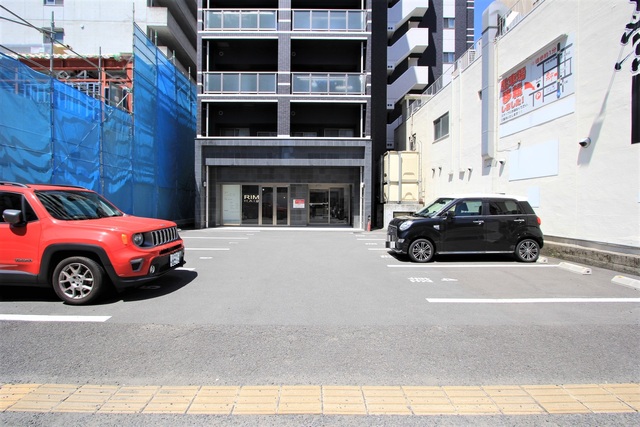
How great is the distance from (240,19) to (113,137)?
32.7ft

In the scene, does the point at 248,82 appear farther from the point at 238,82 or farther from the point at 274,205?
the point at 274,205

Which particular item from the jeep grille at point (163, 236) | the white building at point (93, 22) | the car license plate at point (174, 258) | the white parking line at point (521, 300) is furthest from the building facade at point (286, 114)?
the white parking line at point (521, 300)

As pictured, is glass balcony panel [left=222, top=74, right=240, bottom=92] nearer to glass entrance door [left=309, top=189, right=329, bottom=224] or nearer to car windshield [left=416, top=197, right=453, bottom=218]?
glass entrance door [left=309, top=189, right=329, bottom=224]

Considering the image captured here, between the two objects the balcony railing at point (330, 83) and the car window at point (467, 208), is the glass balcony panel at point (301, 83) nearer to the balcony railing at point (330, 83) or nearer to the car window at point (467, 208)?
the balcony railing at point (330, 83)

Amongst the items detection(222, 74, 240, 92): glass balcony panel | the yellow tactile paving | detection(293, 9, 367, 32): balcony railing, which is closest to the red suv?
the yellow tactile paving

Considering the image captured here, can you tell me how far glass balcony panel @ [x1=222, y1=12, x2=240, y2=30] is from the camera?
1959cm

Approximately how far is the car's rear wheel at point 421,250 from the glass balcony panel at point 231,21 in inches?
660

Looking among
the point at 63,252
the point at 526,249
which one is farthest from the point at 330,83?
the point at 63,252

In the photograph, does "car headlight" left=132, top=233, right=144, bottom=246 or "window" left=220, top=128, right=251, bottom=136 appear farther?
"window" left=220, top=128, right=251, bottom=136

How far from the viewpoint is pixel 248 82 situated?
19594mm

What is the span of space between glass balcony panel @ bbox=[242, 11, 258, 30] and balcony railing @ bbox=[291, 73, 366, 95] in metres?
3.51

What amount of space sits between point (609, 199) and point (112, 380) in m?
10.6

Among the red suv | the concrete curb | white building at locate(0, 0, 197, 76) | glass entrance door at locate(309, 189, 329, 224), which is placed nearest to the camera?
the red suv

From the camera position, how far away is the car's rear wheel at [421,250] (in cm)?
924
